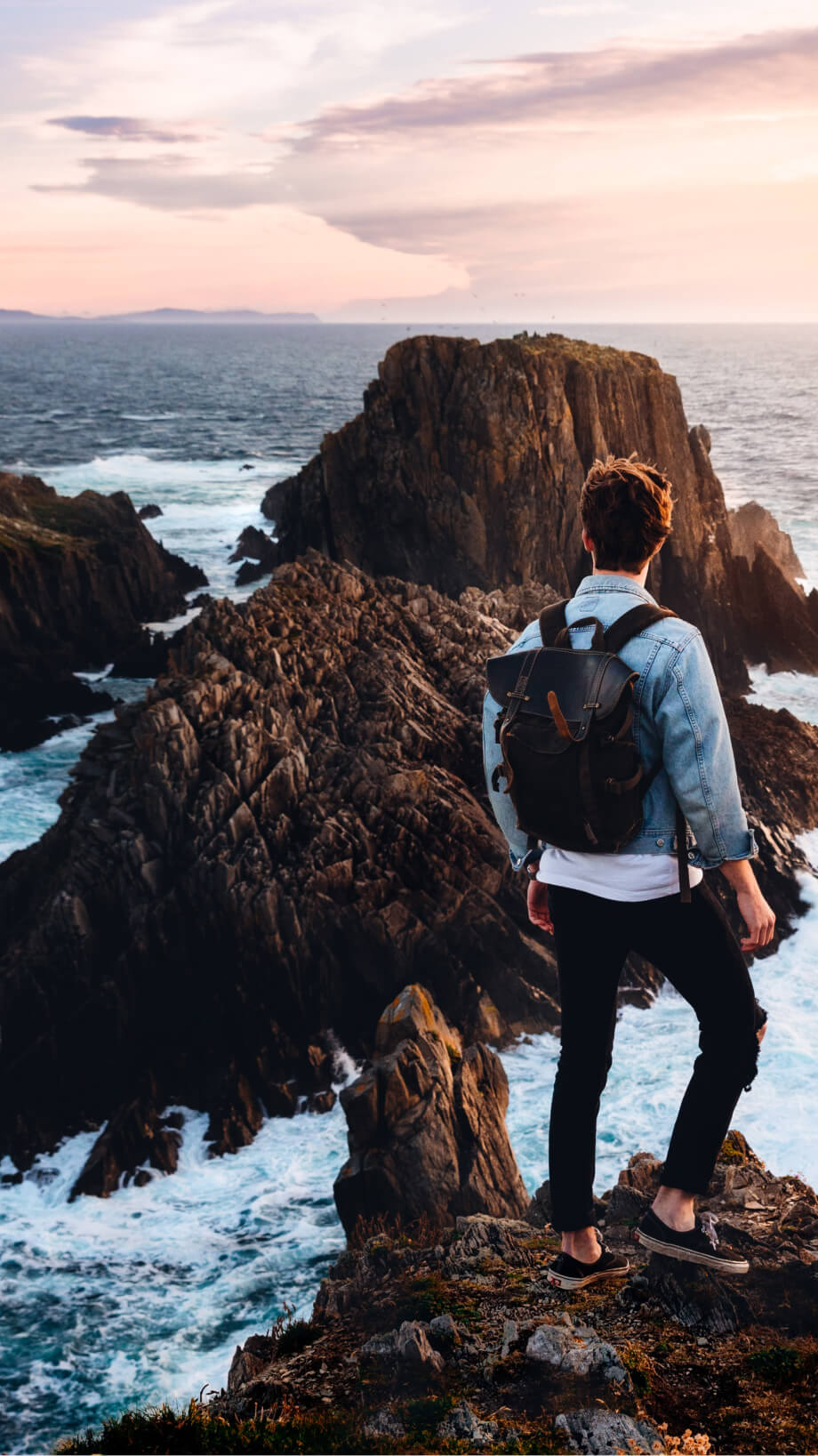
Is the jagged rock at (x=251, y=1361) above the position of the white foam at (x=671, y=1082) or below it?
above

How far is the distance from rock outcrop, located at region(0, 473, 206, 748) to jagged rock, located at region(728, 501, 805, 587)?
89.6 ft

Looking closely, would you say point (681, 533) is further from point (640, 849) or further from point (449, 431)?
point (640, 849)

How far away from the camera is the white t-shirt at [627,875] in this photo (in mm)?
4609

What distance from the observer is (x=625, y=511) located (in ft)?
15.3

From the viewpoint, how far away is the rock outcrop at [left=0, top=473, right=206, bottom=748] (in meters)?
38.6

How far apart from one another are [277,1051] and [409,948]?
9.81ft

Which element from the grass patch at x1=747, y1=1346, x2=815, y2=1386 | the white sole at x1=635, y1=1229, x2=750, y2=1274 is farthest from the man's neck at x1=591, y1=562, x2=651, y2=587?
the grass patch at x1=747, y1=1346, x2=815, y2=1386

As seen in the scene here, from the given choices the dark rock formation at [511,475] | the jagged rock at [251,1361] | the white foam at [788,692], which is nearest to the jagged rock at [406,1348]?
the jagged rock at [251,1361]

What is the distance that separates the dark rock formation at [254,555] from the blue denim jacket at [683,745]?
47.5m

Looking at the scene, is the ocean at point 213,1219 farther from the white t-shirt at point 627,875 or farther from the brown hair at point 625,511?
the brown hair at point 625,511

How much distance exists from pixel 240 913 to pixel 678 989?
14.6 meters

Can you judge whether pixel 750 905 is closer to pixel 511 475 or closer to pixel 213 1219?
pixel 213 1219

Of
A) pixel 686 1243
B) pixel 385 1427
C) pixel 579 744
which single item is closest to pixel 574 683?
pixel 579 744

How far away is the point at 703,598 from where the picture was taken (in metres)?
41.5
